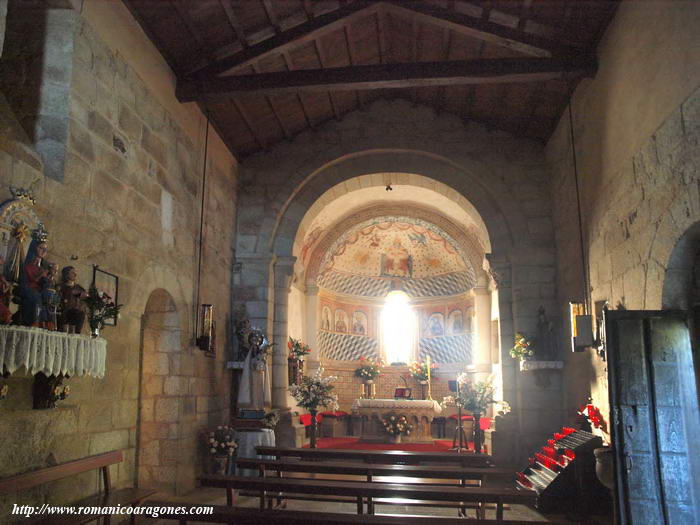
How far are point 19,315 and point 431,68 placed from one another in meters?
5.76

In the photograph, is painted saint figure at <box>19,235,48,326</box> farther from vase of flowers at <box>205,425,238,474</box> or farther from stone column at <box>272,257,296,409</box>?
stone column at <box>272,257,296,409</box>

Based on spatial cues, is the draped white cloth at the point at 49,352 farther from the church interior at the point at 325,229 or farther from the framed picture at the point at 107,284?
the framed picture at the point at 107,284

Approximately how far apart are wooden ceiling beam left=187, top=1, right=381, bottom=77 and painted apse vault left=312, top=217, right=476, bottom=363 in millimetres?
6521

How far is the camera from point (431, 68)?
7957mm

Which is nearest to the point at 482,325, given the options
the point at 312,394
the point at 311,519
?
the point at 312,394

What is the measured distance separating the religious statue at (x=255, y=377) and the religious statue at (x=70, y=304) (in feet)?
14.8

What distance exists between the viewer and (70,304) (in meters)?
4.75

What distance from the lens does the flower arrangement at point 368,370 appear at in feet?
47.6

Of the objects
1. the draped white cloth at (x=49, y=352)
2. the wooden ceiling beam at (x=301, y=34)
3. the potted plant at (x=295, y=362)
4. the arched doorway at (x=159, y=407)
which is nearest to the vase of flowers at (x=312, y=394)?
the potted plant at (x=295, y=362)

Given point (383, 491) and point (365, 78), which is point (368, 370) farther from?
point (383, 491)

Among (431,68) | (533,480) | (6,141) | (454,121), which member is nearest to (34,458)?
(6,141)

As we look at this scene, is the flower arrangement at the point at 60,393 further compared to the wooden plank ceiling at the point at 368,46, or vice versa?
the wooden plank ceiling at the point at 368,46

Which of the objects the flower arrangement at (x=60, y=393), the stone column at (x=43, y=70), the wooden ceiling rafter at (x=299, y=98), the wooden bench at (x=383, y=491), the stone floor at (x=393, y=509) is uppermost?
the wooden ceiling rafter at (x=299, y=98)

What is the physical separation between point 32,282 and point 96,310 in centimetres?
93
